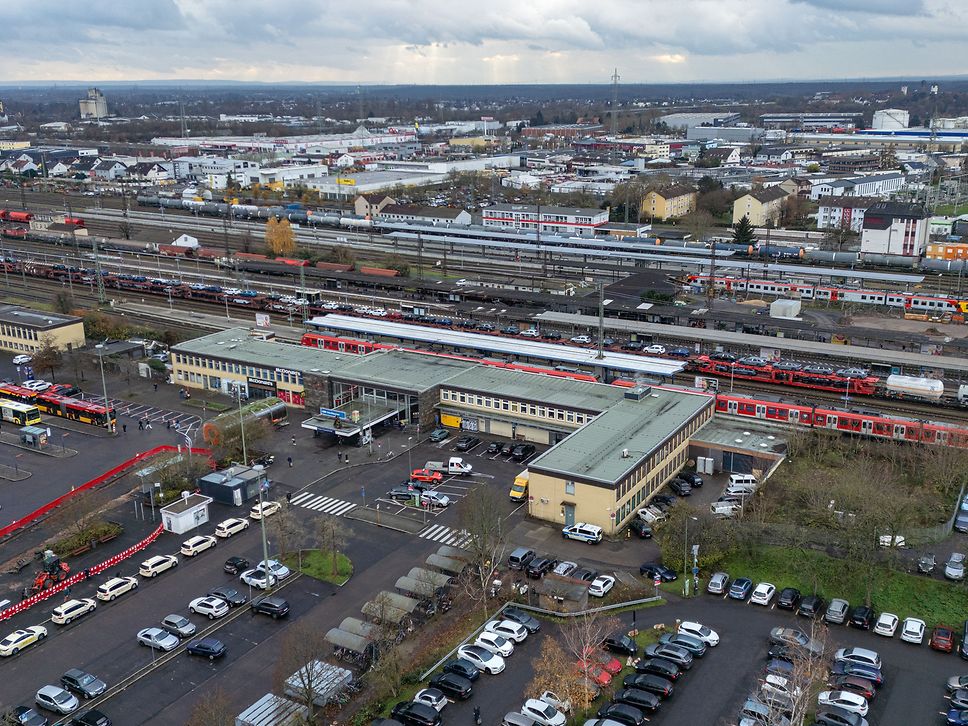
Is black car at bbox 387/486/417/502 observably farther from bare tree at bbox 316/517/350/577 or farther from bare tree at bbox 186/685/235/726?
bare tree at bbox 186/685/235/726

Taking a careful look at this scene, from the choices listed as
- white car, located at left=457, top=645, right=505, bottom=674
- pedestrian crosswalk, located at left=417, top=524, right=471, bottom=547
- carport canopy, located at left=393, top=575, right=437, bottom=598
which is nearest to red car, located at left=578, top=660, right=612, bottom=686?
white car, located at left=457, top=645, right=505, bottom=674

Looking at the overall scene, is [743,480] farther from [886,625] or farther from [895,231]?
[895,231]

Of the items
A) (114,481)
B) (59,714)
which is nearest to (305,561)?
(59,714)

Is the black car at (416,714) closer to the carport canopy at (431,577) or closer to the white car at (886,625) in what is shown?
the carport canopy at (431,577)

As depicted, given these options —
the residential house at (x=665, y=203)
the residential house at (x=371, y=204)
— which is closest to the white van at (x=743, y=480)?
the residential house at (x=371, y=204)

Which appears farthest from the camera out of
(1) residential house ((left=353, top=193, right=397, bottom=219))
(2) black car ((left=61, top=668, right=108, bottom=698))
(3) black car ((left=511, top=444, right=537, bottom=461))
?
(1) residential house ((left=353, top=193, right=397, bottom=219))
